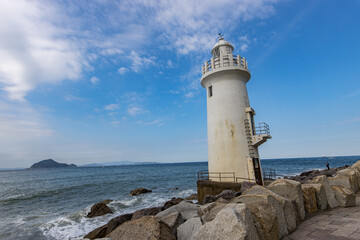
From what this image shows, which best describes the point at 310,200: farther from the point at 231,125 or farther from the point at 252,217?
the point at 231,125

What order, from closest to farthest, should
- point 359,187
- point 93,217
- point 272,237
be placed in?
point 272,237 → point 359,187 → point 93,217

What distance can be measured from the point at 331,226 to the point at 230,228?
3.05m

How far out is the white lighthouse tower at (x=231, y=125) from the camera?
11625mm

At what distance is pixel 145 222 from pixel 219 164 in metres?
8.89

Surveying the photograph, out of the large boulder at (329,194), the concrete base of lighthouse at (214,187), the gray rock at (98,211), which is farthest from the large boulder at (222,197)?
the gray rock at (98,211)

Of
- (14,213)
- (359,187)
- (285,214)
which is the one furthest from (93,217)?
(359,187)

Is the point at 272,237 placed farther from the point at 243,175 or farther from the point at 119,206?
the point at 119,206

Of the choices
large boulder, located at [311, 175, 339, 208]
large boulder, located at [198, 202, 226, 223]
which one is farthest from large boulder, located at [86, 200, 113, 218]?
large boulder, located at [311, 175, 339, 208]

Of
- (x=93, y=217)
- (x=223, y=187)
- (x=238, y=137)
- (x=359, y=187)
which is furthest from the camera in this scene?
(x=93, y=217)

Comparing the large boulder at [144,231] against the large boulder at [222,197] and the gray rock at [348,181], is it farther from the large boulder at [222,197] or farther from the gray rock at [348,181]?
the gray rock at [348,181]

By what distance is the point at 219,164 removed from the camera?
39.2 feet

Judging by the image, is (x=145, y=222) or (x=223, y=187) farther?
(x=223, y=187)

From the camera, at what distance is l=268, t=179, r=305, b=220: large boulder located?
4.85m

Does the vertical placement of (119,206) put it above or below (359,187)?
below
